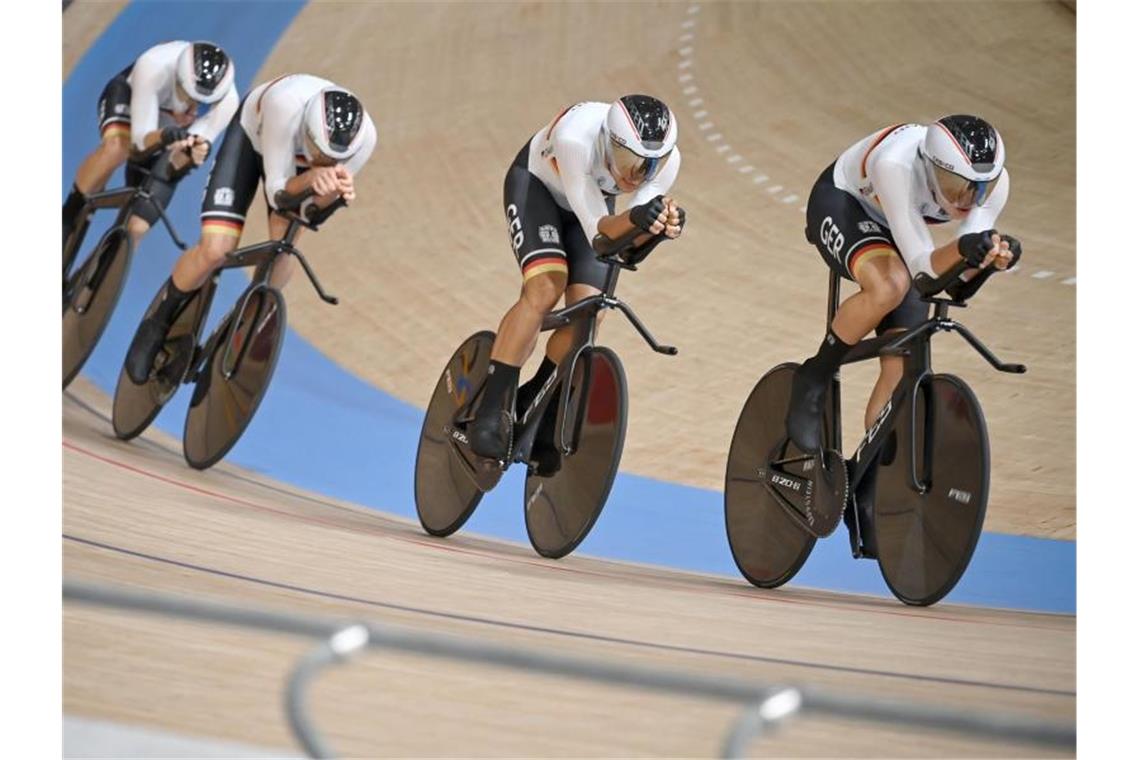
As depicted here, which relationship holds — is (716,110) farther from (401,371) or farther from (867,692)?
(867,692)

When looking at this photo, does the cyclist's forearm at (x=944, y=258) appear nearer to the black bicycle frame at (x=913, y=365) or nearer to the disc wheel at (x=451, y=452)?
the black bicycle frame at (x=913, y=365)

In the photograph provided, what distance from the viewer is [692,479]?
168 inches

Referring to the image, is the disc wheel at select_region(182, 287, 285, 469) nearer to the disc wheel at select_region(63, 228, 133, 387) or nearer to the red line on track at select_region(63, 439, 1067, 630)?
the red line on track at select_region(63, 439, 1067, 630)

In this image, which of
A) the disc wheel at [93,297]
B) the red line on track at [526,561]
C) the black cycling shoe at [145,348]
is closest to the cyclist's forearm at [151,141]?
the disc wheel at [93,297]

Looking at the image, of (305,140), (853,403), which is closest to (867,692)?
(853,403)

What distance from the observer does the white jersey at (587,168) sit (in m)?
3.53

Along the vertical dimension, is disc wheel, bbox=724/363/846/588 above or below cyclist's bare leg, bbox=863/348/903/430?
below

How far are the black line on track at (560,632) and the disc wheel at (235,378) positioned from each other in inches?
35.2

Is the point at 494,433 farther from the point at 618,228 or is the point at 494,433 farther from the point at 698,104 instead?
the point at 698,104

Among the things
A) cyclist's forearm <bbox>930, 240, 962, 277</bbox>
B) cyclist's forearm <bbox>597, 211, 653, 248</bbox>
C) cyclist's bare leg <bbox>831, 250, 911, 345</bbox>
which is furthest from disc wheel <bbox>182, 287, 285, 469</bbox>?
cyclist's forearm <bbox>930, 240, 962, 277</bbox>

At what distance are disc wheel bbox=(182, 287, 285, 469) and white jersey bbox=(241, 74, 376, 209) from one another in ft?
0.97

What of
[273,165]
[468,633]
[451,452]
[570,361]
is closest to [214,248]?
[273,165]

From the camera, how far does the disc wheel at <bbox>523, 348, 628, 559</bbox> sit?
3543 millimetres
